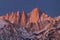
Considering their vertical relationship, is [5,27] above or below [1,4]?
below

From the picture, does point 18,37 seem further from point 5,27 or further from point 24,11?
point 24,11

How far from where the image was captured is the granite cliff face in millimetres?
2146

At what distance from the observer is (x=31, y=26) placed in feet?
7.19

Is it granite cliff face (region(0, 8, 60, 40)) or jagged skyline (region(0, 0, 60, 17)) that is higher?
jagged skyline (region(0, 0, 60, 17))

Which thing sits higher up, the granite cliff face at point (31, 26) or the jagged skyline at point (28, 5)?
the jagged skyline at point (28, 5)

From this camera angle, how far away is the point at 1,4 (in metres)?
2.30

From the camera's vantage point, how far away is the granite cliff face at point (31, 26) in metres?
2.15

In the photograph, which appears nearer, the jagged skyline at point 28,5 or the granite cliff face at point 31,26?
the granite cliff face at point 31,26

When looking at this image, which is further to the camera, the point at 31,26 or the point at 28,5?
the point at 28,5

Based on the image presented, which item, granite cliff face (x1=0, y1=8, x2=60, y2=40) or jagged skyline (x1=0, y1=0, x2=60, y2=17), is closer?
granite cliff face (x1=0, y1=8, x2=60, y2=40)

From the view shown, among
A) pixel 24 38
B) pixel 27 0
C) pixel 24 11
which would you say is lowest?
pixel 24 38

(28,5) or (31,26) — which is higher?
(28,5)

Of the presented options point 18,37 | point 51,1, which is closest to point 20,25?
point 18,37

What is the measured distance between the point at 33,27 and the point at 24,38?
0.19 metres
